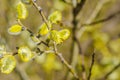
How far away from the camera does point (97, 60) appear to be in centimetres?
304

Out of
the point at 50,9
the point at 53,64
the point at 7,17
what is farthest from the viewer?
the point at 53,64

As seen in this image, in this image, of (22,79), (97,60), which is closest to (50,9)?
(22,79)

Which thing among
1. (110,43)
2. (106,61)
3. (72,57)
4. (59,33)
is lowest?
(110,43)

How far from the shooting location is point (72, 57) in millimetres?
2246

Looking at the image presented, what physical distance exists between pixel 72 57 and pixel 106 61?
358 millimetres

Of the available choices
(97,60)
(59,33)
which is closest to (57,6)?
(97,60)

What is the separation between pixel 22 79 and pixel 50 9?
51 centimetres

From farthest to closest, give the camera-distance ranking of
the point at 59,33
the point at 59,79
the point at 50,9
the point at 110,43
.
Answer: the point at 110,43 < the point at 59,79 < the point at 50,9 < the point at 59,33

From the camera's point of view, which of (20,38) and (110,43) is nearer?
(20,38)

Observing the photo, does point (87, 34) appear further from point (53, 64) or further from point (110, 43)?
point (53, 64)

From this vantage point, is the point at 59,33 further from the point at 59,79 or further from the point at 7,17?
the point at 59,79

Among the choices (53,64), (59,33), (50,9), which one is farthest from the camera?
(53,64)

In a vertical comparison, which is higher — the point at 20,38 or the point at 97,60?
the point at 20,38

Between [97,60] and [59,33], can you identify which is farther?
[97,60]
